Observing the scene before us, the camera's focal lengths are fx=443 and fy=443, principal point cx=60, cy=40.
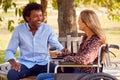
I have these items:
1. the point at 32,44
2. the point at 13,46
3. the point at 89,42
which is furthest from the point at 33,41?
the point at 89,42

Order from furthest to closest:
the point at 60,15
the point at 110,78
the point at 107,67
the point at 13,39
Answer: the point at 60,15, the point at 107,67, the point at 13,39, the point at 110,78

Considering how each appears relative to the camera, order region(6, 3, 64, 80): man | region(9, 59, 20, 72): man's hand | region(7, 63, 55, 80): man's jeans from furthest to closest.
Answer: region(6, 3, 64, 80): man, region(7, 63, 55, 80): man's jeans, region(9, 59, 20, 72): man's hand

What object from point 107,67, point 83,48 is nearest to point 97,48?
point 83,48

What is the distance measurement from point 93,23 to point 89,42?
21 centimetres

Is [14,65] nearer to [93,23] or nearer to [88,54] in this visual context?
[88,54]

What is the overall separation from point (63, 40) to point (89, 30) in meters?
1.92

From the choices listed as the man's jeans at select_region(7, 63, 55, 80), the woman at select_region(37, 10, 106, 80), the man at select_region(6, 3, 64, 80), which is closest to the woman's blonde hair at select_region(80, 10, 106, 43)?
the woman at select_region(37, 10, 106, 80)

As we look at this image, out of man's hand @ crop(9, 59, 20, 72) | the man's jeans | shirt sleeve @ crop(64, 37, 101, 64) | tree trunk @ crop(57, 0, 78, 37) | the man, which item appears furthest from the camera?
tree trunk @ crop(57, 0, 78, 37)

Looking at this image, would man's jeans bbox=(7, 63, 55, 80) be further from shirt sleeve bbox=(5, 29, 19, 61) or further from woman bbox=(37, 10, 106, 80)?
woman bbox=(37, 10, 106, 80)

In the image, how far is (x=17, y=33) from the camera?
530 cm

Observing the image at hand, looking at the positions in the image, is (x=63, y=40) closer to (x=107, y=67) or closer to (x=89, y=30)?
(x=107, y=67)

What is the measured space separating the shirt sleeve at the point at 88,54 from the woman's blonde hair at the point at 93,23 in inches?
3.0

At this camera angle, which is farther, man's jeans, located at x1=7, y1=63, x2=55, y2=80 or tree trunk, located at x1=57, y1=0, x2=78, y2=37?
tree trunk, located at x1=57, y1=0, x2=78, y2=37

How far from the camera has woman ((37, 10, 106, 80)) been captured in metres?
4.62
